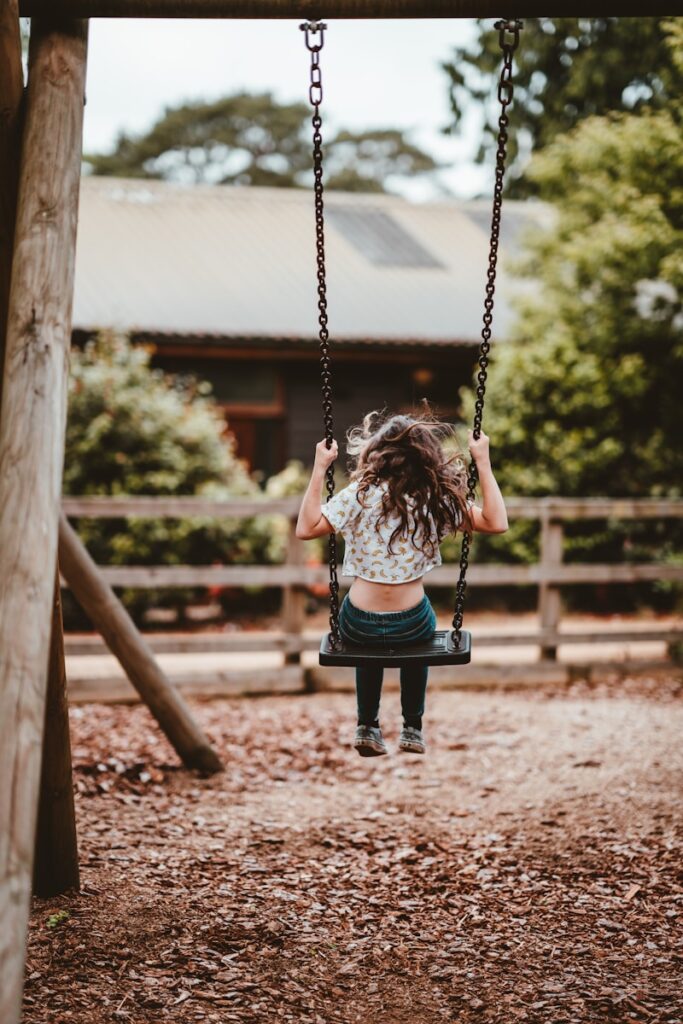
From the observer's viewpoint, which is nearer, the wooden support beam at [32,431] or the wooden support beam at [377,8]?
the wooden support beam at [32,431]

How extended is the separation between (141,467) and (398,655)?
6.89 meters

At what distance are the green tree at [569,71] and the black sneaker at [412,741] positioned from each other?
678 cm

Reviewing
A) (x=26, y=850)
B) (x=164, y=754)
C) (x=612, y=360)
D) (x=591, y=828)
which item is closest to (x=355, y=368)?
(x=612, y=360)

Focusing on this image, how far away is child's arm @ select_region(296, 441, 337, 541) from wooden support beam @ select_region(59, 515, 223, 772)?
5.69 feet

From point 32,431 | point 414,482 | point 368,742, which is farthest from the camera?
point 368,742

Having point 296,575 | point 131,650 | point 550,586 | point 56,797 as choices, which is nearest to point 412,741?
point 56,797

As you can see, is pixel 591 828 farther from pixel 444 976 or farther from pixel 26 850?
pixel 26 850

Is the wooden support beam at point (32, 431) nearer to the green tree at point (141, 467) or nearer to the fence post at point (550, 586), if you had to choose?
the fence post at point (550, 586)

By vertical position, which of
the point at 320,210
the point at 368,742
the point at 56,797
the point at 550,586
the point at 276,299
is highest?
the point at 276,299

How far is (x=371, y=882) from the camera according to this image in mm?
4355

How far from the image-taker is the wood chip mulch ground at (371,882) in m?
3.37

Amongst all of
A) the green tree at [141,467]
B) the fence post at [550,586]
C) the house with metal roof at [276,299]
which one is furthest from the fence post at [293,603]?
the house with metal roof at [276,299]

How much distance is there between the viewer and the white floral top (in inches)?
155

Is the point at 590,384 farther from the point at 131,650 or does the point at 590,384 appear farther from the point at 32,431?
the point at 32,431
